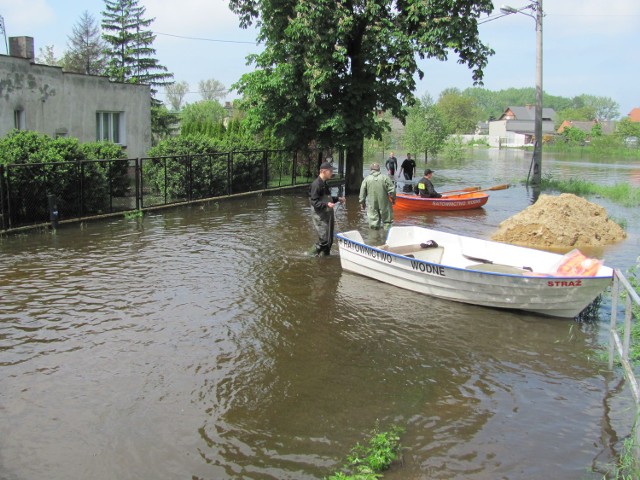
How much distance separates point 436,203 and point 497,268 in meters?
10.7

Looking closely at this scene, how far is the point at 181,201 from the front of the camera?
68.7 ft

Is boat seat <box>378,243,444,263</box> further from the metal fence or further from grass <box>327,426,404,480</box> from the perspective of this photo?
the metal fence

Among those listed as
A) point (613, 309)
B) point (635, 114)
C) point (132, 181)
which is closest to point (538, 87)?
point (132, 181)

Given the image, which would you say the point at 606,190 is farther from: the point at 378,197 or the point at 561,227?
the point at 378,197

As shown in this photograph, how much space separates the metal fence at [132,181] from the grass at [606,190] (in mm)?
10536

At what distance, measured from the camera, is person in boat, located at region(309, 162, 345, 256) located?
12719 mm

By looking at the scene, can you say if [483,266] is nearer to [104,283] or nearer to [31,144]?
[104,283]

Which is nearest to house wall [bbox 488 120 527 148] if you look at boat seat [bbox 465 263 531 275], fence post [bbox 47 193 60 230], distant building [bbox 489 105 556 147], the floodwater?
distant building [bbox 489 105 556 147]

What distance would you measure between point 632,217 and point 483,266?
490 inches

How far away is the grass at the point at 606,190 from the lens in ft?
80.0

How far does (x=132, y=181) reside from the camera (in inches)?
987

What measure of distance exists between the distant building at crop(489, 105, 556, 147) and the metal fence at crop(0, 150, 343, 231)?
11287cm

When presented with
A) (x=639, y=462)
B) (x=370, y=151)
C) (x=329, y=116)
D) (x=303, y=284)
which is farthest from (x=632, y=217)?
(x=370, y=151)

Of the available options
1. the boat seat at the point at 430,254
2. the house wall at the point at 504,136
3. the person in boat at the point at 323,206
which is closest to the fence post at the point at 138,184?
the person in boat at the point at 323,206
